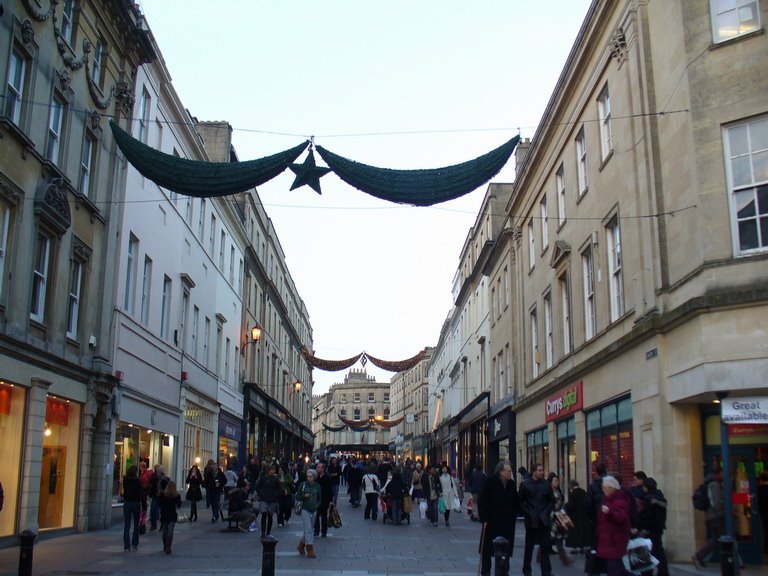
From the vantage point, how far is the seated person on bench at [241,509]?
2173cm

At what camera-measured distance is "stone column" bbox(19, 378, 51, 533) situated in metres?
17.1

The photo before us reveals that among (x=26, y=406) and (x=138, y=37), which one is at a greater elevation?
(x=138, y=37)

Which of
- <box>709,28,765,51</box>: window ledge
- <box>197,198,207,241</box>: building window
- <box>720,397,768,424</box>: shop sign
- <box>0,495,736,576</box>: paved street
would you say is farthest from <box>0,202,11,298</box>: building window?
<box>197,198,207,241</box>: building window

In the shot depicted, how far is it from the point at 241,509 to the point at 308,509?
6.22 metres

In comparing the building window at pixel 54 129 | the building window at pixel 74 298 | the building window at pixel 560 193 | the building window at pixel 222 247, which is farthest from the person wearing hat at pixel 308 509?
the building window at pixel 222 247

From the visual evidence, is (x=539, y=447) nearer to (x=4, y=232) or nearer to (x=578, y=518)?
(x=578, y=518)

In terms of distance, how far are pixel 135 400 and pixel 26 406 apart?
284 inches

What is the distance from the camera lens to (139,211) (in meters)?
24.8

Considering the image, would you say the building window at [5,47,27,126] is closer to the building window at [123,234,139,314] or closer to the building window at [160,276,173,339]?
the building window at [123,234,139,314]

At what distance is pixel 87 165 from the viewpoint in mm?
21031

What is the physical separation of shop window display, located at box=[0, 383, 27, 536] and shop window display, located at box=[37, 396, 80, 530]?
1.37m

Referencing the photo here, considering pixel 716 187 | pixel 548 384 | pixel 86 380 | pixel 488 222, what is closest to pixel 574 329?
pixel 548 384

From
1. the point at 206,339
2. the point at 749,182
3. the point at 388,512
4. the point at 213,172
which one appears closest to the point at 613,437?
the point at 749,182

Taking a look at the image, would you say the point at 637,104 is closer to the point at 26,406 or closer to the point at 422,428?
the point at 26,406
